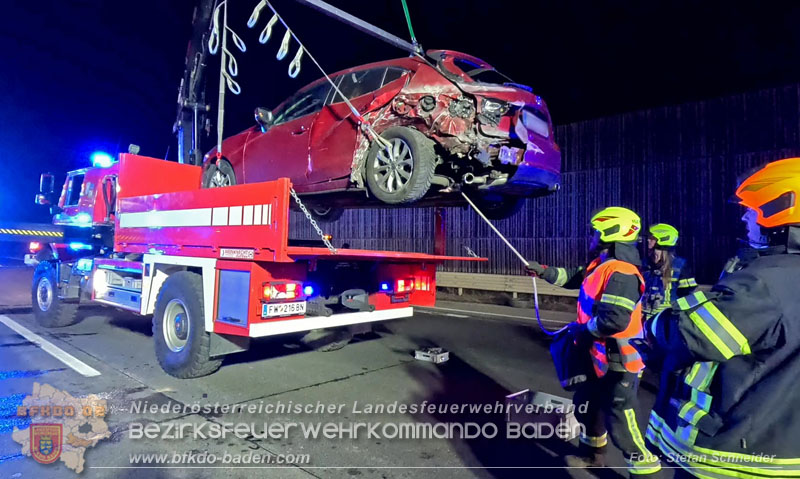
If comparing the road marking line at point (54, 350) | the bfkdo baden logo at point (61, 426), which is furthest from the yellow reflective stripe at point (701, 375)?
the road marking line at point (54, 350)

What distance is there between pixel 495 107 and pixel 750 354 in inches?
143

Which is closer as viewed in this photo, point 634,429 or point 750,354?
point 750,354

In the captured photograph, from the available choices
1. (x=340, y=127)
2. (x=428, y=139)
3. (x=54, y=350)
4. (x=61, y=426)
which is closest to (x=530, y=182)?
(x=428, y=139)

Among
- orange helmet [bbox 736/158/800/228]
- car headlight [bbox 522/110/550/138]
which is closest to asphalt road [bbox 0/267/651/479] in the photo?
orange helmet [bbox 736/158/800/228]

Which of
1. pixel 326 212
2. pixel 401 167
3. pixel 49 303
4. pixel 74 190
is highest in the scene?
pixel 74 190

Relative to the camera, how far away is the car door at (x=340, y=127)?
5410mm

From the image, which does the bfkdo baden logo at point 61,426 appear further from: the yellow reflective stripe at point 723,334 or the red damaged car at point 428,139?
the yellow reflective stripe at point 723,334

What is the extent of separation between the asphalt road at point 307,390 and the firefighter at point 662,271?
0.99 m

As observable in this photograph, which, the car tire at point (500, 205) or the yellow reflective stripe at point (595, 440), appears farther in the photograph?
the car tire at point (500, 205)

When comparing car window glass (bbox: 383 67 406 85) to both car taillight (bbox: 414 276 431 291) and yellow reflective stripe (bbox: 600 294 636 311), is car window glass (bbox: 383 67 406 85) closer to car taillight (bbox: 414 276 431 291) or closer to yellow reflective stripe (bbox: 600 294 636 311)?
car taillight (bbox: 414 276 431 291)

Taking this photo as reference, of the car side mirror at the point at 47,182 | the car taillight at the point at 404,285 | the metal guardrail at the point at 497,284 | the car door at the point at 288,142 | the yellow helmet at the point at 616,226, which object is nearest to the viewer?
the yellow helmet at the point at 616,226

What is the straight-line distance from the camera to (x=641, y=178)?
36.3 ft

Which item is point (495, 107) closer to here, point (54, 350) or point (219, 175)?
point (219, 175)

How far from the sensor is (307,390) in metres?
4.67
